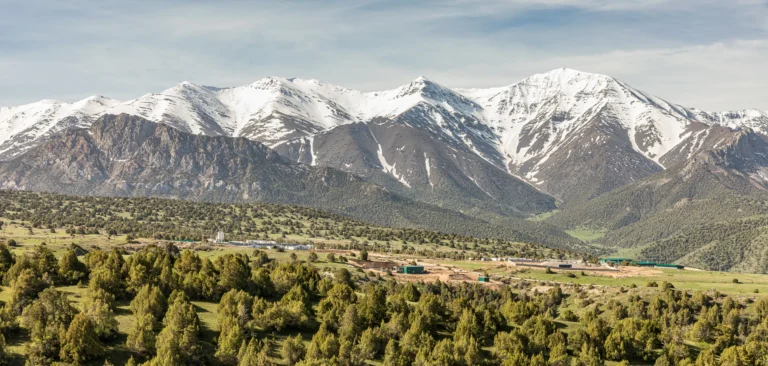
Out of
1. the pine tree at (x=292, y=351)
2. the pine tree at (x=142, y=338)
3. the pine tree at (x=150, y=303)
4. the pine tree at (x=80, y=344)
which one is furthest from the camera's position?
the pine tree at (x=150, y=303)

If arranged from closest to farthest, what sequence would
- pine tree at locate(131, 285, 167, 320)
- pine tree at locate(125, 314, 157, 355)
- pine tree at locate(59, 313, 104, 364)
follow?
pine tree at locate(59, 313, 104, 364), pine tree at locate(125, 314, 157, 355), pine tree at locate(131, 285, 167, 320)

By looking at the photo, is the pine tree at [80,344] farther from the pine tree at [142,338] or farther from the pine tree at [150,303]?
the pine tree at [150,303]

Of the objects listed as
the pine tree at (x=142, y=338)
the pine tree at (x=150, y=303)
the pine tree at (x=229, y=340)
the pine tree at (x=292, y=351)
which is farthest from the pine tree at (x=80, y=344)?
the pine tree at (x=292, y=351)

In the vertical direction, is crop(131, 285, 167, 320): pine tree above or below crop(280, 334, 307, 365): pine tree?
above

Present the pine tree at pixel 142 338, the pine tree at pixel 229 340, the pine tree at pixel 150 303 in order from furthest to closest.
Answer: the pine tree at pixel 150 303, the pine tree at pixel 229 340, the pine tree at pixel 142 338

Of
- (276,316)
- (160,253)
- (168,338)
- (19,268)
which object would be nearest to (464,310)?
(276,316)

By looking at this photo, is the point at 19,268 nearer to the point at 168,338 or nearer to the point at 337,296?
the point at 168,338

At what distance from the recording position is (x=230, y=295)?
14438 centimetres

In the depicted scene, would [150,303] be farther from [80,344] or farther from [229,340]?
[80,344]

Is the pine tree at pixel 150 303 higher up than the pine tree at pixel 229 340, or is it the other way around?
the pine tree at pixel 150 303

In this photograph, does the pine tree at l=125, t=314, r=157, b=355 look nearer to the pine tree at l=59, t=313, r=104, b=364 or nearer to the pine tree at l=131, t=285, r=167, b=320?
the pine tree at l=59, t=313, r=104, b=364

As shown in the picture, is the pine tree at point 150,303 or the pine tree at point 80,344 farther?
the pine tree at point 150,303

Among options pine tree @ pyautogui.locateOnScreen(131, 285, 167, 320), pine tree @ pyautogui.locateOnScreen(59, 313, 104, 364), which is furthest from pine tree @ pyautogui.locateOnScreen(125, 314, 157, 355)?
pine tree @ pyautogui.locateOnScreen(131, 285, 167, 320)

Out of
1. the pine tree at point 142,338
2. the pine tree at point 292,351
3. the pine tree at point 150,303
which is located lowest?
the pine tree at point 292,351
